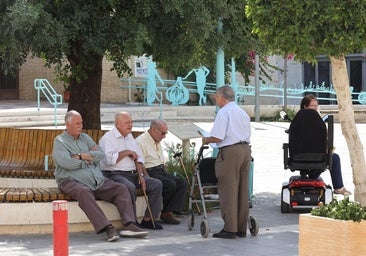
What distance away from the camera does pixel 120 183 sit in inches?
440

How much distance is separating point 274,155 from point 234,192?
10.5 m

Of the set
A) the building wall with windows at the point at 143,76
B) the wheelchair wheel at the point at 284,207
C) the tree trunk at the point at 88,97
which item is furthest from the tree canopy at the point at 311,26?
the building wall with windows at the point at 143,76

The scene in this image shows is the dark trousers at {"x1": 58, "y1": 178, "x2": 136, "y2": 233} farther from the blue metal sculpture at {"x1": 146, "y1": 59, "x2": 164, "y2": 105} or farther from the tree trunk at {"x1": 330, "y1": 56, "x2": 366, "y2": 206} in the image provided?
the blue metal sculpture at {"x1": 146, "y1": 59, "x2": 164, "y2": 105}

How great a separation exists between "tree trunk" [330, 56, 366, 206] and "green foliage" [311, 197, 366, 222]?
2401 mm

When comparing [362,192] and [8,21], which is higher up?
[8,21]

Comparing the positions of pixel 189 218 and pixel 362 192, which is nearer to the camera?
pixel 362 192

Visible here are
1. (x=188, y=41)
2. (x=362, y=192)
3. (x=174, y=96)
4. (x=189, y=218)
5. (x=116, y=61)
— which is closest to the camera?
(x=362, y=192)

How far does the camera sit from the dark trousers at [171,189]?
12.0 metres

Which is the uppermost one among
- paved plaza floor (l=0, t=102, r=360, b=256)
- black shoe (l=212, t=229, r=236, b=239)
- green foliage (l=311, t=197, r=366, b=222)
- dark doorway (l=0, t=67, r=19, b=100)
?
dark doorway (l=0, t=67, r=19, b=100)

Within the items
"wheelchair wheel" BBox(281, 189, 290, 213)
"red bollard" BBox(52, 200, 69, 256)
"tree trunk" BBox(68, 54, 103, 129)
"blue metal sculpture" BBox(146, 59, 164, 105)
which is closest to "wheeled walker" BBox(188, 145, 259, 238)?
"wheelchair wheel" BBox(281, 189, 290, 213)

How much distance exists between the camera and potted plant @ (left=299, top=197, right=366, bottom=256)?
7.63 meters

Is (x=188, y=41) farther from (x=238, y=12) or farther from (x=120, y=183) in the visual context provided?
(x=120, y=183)

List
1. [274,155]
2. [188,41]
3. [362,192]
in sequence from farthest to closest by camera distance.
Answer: [274,155] → [188,41] → [362,192]

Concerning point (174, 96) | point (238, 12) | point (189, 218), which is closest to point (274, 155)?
point (238, 12)
